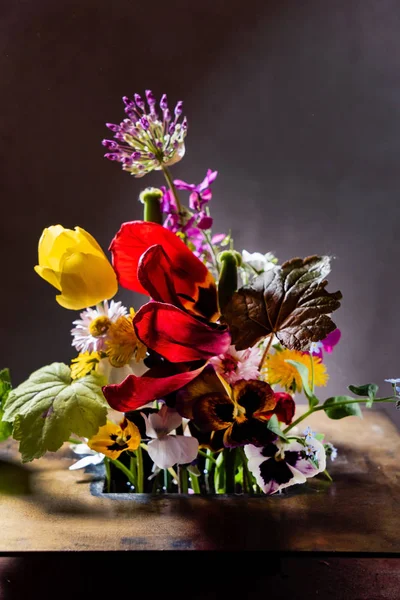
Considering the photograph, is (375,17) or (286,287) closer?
(286,287)

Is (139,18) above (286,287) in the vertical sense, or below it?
above

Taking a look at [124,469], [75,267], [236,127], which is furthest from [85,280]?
[236,127]

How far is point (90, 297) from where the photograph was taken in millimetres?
612

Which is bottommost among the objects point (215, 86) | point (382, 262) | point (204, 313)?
point (204, 313)

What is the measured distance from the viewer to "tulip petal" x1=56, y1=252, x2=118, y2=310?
59cm

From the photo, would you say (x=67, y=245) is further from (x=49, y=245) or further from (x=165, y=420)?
(x=165, y=420)

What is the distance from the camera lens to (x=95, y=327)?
2.03ft

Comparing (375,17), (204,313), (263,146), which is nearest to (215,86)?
(263,146)

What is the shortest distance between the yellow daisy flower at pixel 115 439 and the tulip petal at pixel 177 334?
0.33 ft

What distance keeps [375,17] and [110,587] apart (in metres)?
0.94

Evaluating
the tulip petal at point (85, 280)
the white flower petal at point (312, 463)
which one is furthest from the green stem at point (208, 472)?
the tulip petal at point (85, 280)

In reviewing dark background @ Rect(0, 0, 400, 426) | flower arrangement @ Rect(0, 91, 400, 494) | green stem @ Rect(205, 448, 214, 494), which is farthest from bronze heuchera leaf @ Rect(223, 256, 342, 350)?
dark background @ Rect(0, 0, 400, 426)

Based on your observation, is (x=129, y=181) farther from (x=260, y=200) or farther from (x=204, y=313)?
(x=204, y=313)

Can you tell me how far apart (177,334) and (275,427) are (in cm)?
15
